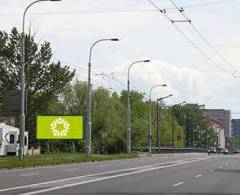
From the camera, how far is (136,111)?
143750 millimetres

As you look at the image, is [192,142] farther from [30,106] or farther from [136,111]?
[30,106]

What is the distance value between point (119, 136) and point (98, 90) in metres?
8.00

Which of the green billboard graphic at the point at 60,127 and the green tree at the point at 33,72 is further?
the green tree at the point at 33,72

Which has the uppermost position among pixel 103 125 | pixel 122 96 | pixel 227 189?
pixel 122 96

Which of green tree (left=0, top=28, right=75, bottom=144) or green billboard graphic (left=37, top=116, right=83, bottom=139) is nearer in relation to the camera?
green billboard graphic (left=37, top=116, right=83, bottom=139)

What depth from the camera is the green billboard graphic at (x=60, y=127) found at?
241 ft

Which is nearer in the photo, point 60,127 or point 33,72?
point 60,127

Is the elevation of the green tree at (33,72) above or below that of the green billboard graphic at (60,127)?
above

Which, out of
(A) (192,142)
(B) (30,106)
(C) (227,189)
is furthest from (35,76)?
(A) (192,142)

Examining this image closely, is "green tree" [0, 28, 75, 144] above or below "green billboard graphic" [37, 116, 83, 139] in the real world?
above

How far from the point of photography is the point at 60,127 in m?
74.2

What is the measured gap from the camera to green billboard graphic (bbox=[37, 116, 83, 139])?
2894 inches

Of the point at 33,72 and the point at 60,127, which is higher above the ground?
the point at 33,72

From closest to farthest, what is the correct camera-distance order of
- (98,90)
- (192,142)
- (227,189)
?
(227,189)
(98,90)
(192,142)
